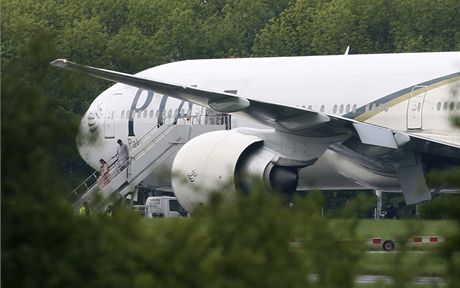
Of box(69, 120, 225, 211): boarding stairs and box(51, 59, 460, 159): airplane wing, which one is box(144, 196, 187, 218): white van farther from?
box(51, 59, 460, 159): airplane wing

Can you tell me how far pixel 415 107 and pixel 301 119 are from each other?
2.79 m

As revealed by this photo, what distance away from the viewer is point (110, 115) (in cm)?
3322

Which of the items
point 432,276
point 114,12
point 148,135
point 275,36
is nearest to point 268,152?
point 148,135

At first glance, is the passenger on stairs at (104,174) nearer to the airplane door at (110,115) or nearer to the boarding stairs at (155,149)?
the boarding stairs at (155,149)

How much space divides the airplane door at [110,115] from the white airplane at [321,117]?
1.40 metres

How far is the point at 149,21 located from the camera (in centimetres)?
5672

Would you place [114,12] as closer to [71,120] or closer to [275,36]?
[275,36]

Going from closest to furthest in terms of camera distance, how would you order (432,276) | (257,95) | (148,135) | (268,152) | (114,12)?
1. (432,276)
2. (268,152)
3. (257,95)
4. (148,135)
5. (114,12)

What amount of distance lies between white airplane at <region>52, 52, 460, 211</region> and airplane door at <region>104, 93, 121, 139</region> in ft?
4.59

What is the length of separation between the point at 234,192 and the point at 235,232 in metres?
0.27

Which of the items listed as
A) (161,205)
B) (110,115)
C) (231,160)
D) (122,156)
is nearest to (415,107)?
(231,160)

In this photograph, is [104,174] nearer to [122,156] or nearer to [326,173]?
[122,156]

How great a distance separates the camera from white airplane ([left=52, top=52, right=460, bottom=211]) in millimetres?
26094

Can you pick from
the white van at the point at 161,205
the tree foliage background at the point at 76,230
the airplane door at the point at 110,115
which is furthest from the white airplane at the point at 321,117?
the tree foliage background at the point at 76,230
